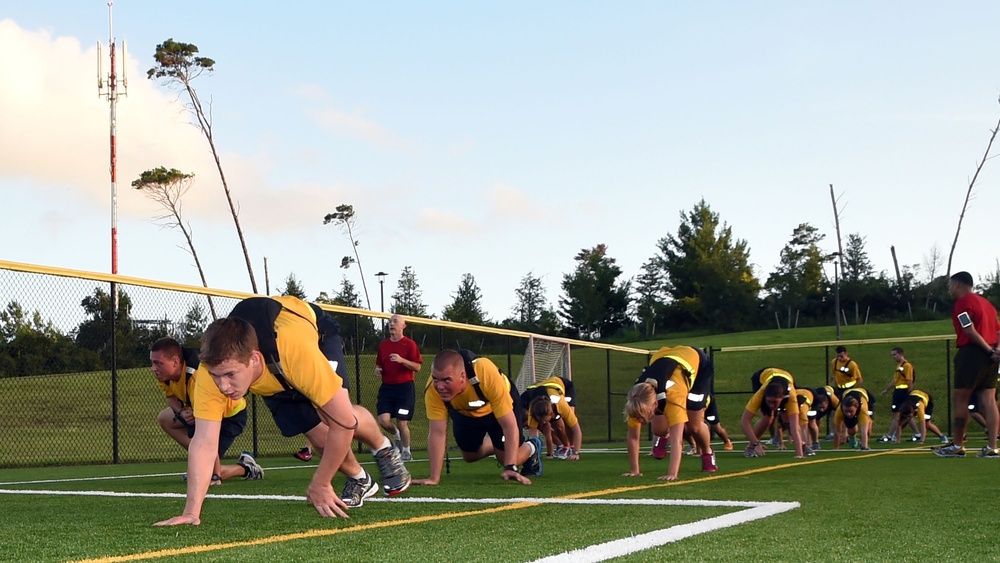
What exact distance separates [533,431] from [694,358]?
2.75m

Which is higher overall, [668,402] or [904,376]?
[668,402]

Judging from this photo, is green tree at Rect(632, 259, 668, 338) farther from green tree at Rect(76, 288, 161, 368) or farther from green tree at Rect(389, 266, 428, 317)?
green tree at Rect(76, 288, 161, 368)

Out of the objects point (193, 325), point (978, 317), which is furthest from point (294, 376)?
point (193, 325)

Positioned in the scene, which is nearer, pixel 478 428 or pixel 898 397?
pixel 478 428

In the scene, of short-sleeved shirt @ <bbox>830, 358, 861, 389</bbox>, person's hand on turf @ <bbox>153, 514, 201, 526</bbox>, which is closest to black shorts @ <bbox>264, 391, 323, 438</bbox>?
person's hand on turf @ <bbox>153, 514, 201, 526</bbox>

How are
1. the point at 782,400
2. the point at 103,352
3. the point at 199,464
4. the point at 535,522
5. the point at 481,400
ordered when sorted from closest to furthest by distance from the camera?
the point at 199,464
the point at 535,522
the point at 481,400
the point at 782,400
the point at 103,352

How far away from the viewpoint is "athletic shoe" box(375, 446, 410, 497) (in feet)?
19.9

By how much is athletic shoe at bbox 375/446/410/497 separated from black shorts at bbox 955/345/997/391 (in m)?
6.48

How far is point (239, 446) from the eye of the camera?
1572cm

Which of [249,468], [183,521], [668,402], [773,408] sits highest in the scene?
[668,402]

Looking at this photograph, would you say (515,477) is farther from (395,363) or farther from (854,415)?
(854,415)

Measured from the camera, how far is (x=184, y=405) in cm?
811

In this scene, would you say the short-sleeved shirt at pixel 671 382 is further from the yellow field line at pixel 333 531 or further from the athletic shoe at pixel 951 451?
the athletic shoe at pixel 951 451

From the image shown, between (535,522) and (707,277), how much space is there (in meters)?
74.9
